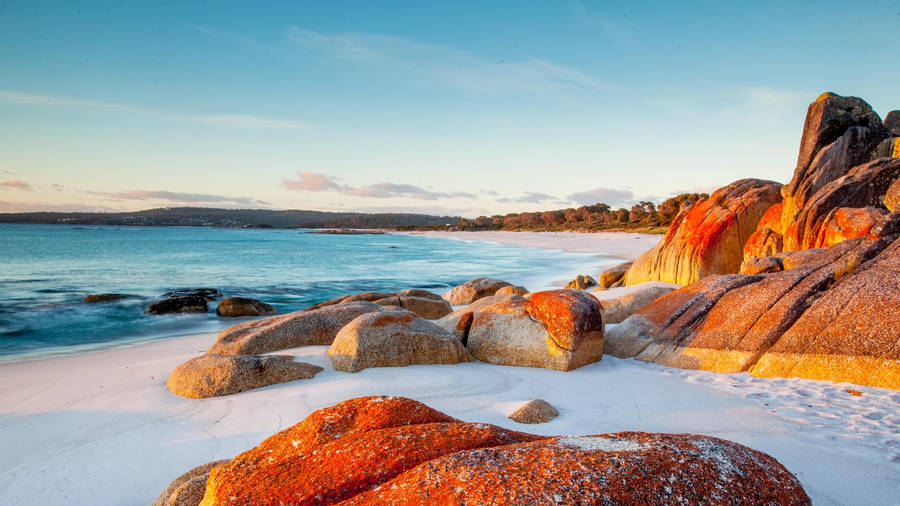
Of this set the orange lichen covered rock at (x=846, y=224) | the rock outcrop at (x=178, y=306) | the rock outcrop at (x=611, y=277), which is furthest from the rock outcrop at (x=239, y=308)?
the orange lichen covered rock at (x=846, y=224)

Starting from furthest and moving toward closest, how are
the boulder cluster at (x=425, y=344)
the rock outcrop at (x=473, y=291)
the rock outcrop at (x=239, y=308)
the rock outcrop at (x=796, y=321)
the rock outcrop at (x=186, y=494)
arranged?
the rock outcrop at (x=473, y=291) < the rock outcrop at (x=239, y=308) < the boulder cluster at (x=425, y=344) < the rock outcrop at (x=796, y=321) < the rock outcrop at (x=186, y=494)

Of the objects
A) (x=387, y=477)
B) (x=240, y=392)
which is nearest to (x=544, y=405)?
(x=387, y=477)

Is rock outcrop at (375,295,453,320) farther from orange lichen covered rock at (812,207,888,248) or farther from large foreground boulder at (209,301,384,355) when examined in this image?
orange lichen covered rock at (812,207,888,248)

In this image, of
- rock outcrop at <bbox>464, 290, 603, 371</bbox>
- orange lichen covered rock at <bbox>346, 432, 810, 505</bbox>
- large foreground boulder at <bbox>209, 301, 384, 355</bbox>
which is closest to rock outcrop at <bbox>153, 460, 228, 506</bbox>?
orange lichen covered rock at <bbox>346, 432, 810, 505</bbox>

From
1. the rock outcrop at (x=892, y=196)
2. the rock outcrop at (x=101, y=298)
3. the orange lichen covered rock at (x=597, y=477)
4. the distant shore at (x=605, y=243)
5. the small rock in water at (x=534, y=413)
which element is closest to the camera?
the orange lichen covered rock at (x=597, y=477)

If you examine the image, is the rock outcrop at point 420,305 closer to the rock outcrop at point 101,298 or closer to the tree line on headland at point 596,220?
the rock outcrop at point 101,298

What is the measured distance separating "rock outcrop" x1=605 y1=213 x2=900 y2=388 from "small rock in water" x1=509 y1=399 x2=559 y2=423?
3.08 meters

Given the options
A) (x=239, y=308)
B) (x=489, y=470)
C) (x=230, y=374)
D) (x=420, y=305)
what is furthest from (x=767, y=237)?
(x=239, y=308)

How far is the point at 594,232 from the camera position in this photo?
6556 cm

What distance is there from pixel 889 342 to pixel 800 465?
3106mm

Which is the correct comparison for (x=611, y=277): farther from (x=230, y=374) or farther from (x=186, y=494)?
(x=186, y=494)

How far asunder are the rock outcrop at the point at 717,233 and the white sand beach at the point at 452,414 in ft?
21.2

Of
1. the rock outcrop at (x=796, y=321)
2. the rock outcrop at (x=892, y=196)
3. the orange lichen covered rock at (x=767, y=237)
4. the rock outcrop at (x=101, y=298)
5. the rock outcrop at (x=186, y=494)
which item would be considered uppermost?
the rock outcrop at (x=892, y=196)

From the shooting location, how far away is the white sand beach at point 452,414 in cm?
403
